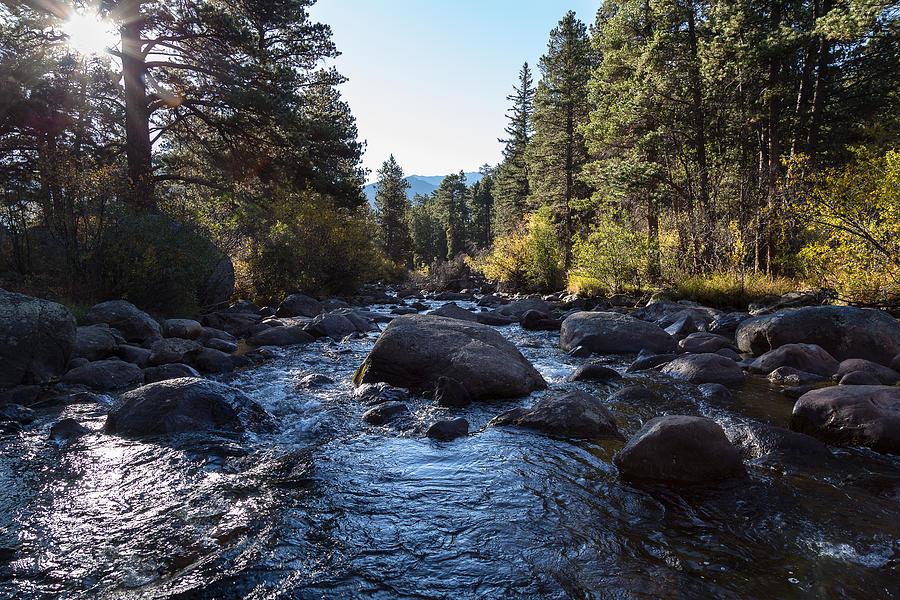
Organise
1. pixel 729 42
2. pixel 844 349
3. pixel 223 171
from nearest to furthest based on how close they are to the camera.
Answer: pixel 844 349 → pixel 729 42 → pixel 223 171

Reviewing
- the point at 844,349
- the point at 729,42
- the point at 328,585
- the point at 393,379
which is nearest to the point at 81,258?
the point at 393,379

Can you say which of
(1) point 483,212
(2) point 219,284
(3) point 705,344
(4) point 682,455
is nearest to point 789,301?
(3) point 705,344

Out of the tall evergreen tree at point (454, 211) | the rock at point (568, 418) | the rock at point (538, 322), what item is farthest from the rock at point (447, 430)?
the tall evergreen tree at point (454, 211)

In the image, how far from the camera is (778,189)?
40.2 feet

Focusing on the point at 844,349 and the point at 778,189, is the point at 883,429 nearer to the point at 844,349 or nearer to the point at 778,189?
the point at 844,349

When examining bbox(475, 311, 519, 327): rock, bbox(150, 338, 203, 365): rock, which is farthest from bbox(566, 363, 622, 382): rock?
bbox(150, 338, 203, 365): rock

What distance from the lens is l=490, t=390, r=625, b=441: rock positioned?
16.3 ft

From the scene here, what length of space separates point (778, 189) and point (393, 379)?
11822 millimetres

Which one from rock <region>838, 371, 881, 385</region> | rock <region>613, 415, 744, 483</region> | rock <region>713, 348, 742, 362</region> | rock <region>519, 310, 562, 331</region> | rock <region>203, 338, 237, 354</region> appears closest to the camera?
rock <region>613, 415, 744, 483</region>

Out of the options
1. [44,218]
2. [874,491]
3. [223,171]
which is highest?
[223,171]

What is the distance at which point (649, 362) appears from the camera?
316 inches

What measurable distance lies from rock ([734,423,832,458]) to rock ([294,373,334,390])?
5.53m

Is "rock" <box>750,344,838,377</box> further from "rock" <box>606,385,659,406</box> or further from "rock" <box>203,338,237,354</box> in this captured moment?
"rock" <box>203,338,237,354</box>

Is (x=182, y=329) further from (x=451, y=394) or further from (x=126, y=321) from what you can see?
(x=451, y=394)
